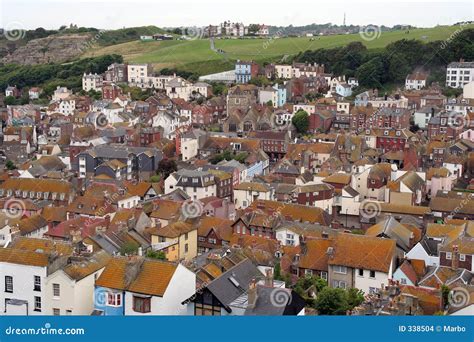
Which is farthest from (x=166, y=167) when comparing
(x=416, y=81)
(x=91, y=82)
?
(x=91, y=82)

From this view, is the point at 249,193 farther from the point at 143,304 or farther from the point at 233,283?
the point at 143,304

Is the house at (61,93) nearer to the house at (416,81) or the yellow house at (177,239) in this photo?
the house at (416,81)

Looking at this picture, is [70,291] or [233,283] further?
[233,283]

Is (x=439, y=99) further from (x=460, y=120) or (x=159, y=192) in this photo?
(x=159, y=192)

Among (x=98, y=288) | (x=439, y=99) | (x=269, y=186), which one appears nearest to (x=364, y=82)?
(x=439, y=99)

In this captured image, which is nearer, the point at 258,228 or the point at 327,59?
the point at 258,228
